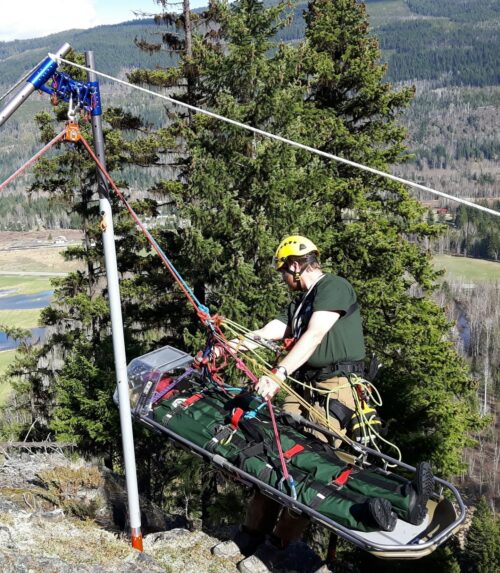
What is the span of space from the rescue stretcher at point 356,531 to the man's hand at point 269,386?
3.01 ft

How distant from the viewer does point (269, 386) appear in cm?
546

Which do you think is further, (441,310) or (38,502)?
(441,310)

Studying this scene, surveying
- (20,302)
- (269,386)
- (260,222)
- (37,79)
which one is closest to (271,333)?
(269,386)

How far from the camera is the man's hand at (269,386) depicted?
5.45m

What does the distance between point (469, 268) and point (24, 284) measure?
3985 inches

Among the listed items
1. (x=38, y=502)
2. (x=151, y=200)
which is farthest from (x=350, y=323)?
(x=151, y=200)

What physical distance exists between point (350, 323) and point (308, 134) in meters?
11.4

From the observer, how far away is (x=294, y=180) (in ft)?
47.1

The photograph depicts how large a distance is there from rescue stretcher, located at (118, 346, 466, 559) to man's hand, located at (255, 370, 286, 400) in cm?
92

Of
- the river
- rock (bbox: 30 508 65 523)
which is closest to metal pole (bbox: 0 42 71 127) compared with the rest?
rock (bbox: 30 508 65 523)

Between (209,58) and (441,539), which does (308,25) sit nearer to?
(209,58)

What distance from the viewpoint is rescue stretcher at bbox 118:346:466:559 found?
4.74 metres

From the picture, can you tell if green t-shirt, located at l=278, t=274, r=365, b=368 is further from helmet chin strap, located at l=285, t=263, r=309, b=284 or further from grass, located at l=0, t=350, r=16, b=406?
grass, located at l=0, t=350, r=16, b=406

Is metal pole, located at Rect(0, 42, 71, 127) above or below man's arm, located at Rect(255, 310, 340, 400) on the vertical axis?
above
